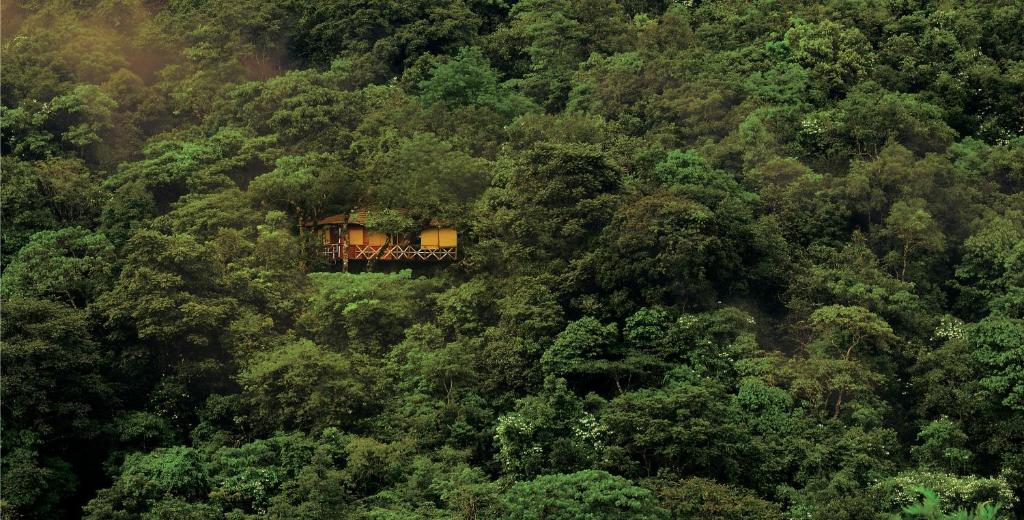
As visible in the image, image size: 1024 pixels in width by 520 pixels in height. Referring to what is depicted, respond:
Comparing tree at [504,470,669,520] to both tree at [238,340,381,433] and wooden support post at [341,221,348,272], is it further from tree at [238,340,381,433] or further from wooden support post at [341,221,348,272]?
wooden support post at [341,221,348,272]

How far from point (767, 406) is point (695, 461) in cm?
183

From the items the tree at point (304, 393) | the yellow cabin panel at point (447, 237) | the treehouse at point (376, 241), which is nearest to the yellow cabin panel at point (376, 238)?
the treehouse at point (376, 241)

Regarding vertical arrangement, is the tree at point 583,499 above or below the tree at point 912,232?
below

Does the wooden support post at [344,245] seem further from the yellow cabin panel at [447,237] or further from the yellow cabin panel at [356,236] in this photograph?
the yellow cabin panel at [447,237]

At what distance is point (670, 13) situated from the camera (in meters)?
38.8

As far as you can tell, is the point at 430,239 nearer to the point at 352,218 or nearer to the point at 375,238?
the point at 375,238

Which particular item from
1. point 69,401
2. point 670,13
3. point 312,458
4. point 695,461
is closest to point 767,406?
point 695,461

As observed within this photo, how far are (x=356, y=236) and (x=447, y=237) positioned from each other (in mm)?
1841

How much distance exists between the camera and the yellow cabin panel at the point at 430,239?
3156 centimetres

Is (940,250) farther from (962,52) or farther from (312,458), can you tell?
(312,458)

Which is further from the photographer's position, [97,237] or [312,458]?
[97,237]

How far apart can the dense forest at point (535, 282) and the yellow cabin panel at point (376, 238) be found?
19.2 inches

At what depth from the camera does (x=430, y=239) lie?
31.6 meters

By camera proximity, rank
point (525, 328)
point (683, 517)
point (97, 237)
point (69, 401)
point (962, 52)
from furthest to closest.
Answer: point (962, 52), point (97, 237), point (525, 328), point (69, 401), point (683, 517)
